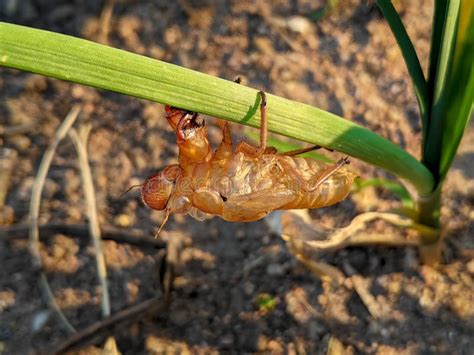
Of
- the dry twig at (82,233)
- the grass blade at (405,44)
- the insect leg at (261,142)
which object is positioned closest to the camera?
the insect leg at (261,142)

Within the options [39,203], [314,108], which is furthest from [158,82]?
[39,203]

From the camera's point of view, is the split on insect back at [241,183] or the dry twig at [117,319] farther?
the dry twig at [117,319]

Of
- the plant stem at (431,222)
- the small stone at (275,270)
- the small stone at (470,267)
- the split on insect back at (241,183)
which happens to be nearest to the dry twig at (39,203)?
the small stone at (275,270)

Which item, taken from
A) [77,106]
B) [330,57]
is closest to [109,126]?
[77,106]

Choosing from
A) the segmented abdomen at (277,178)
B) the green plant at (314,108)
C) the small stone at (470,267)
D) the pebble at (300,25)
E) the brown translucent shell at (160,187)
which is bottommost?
the small stone at (470,267)

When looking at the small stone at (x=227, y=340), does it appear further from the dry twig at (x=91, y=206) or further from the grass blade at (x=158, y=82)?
the grass blade at (x=158, y=82)

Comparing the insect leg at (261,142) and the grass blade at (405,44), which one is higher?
the grass blade at (405,44)

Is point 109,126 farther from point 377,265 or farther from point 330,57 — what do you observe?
point 377,265
